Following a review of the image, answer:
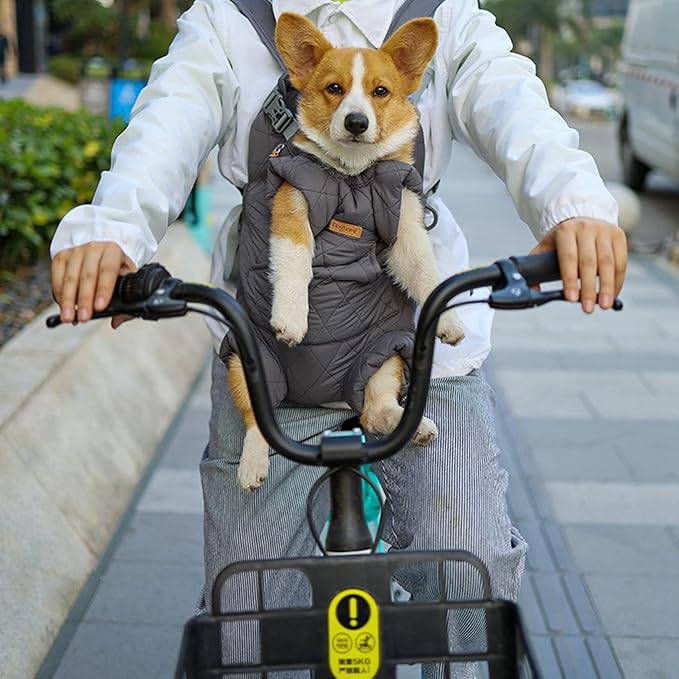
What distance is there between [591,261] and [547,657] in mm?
2003

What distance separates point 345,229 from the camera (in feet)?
7.15

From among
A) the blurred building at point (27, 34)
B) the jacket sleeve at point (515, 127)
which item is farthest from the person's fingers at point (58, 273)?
the blurred building at point (27, 34)

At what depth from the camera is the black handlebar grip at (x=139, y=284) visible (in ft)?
5.57

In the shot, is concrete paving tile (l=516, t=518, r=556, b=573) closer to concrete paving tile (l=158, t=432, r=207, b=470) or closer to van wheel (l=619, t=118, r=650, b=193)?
concrete paving tile (l=158, t=432, r=207, b=470)

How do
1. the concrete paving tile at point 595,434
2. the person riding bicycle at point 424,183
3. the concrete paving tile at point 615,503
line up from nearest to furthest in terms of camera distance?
the person riding bicycle at point 424,183, the concrete paving tile at point 615,503, the concrete paving tile at point 595,434

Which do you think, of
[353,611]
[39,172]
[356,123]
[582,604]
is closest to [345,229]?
[356,123]

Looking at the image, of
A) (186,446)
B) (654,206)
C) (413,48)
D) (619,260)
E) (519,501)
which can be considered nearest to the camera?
(619,260)

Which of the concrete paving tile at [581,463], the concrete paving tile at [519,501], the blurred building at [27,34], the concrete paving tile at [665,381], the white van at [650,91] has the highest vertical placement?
the concrete paving tile at [519,501]

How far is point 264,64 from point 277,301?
0.58 meters

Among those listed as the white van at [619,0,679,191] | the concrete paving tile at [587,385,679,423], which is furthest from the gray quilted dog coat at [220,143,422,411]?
the white van at [619,0,679,191]

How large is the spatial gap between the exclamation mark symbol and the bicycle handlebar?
209mm

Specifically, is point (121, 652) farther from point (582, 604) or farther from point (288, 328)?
point (288, 328)

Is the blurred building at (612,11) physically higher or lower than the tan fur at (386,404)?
lower

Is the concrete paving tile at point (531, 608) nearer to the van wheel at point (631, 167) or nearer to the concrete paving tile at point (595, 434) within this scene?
the concrete paving tile at point (595, 434)
